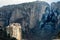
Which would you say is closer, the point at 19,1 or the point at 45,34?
the point at 45,34

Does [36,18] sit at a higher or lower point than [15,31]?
higher

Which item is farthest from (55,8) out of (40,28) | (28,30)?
(28,30)

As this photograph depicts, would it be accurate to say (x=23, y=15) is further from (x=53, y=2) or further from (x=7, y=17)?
(x=53, y=2)

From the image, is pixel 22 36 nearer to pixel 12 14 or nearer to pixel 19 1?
pixel 12 14

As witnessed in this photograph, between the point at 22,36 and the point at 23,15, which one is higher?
the point at 23,15

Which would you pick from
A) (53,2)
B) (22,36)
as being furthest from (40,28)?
(53,2)

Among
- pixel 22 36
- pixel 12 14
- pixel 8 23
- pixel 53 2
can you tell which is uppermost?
pixel 53 2
